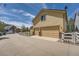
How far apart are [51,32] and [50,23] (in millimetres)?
142

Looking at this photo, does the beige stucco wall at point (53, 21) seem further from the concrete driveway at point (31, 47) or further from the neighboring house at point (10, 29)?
the neighboring house at point (10, 29)

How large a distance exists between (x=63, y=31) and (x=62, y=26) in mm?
81

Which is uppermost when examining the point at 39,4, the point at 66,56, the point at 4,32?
the point at 39,4

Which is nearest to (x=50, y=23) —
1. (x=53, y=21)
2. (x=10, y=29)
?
(x=53, y=21)

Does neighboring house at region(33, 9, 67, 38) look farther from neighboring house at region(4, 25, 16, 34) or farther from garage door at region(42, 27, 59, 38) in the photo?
→ neighboring house at region(4, 25, 16, 34)

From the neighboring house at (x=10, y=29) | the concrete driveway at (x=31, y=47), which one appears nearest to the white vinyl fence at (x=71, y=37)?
the concrete driveway at (x=31, y=47)

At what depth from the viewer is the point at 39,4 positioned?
5.59 m

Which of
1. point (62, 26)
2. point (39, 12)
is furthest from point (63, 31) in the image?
point (39, 12)

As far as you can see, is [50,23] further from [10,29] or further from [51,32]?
[10,29]

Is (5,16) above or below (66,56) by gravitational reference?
above

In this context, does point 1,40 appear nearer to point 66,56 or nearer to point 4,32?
point 4,32

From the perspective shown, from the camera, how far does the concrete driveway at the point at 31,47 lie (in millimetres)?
5598

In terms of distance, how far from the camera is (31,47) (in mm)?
5680

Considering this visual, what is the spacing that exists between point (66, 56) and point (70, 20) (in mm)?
546
